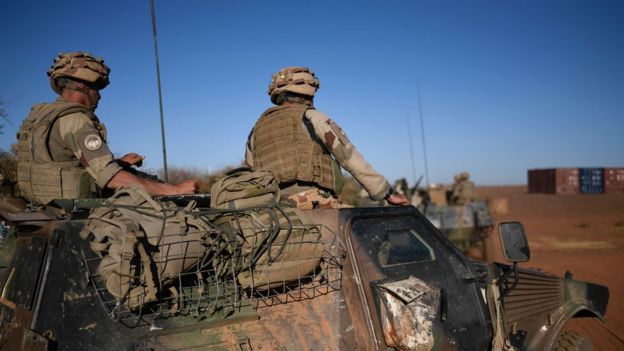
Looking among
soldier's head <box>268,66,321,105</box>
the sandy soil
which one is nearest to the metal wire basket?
soldier's head <box>268,66,321,105</box>

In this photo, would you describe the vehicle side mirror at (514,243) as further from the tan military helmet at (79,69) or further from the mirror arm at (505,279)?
the tan military helmet at (79,69)

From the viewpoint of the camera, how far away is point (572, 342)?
11.7ft

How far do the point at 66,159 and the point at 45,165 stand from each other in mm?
169

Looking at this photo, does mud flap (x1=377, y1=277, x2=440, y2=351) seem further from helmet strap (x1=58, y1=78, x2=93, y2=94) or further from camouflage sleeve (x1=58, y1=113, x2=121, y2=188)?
helmet strap (x1=58, y1=78, x2=93, y2=94)

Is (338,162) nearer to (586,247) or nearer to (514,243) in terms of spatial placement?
(514,243)

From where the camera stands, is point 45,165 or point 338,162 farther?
point 338,162

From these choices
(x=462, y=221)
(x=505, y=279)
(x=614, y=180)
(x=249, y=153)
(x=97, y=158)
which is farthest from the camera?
(x=614, y=180)

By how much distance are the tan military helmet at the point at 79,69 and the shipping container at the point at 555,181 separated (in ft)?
138

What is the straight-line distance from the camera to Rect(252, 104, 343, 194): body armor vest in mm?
3707

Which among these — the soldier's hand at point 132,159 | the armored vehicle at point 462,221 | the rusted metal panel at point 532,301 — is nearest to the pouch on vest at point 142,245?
the soldier's hand at point 132,159

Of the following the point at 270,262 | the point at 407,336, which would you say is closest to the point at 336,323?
the point at 407,336

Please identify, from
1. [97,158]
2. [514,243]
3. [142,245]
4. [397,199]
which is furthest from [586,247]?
[142,245]

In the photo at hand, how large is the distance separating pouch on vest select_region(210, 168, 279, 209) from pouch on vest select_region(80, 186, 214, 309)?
0.45 meters

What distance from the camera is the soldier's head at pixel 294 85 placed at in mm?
4090
